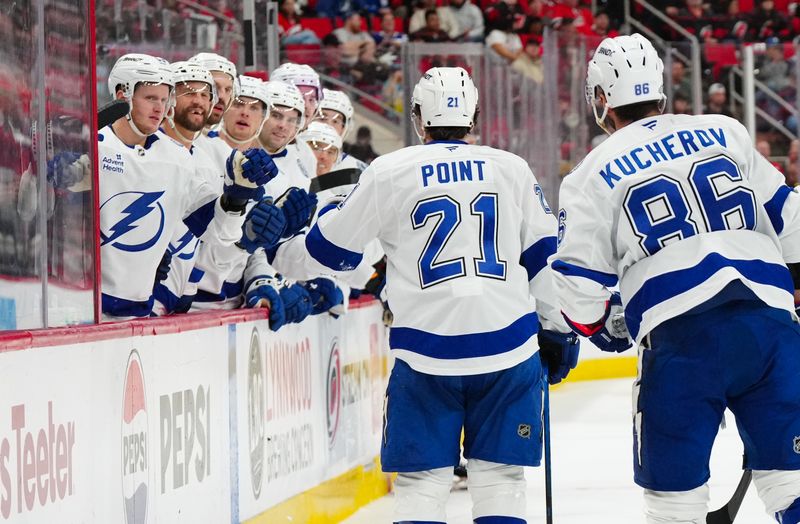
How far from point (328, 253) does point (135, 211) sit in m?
0.65

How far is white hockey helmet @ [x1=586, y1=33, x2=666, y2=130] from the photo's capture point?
9.82 feet

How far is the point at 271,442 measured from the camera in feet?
13.5

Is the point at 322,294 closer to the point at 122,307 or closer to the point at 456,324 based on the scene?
the point at 122,307

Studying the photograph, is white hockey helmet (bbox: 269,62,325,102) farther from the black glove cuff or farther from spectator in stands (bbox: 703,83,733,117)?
spectator in stands (bbox: 703,83,733,117)

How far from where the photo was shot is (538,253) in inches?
135

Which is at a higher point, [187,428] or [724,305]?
[724,305]

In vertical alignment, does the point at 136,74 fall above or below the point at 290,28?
below

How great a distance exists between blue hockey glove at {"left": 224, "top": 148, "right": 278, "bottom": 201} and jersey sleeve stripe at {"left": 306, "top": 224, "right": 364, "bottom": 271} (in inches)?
15.8

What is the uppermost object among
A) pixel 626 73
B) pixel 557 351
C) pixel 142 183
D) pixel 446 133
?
pixel 626 73

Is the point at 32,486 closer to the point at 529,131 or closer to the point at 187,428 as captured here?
the point at 187,428

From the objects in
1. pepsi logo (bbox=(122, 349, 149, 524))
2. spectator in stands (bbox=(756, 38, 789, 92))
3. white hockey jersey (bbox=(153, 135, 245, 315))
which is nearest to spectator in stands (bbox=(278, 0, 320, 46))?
spectator in stands (bbox=(756, 38, 789, 92))

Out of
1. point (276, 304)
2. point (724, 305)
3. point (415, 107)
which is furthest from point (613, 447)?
point (724, 305)

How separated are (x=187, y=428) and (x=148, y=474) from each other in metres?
0.28

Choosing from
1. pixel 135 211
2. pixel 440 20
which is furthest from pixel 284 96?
pixel 440 20
